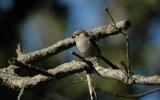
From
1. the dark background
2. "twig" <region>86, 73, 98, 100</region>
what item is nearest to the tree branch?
Answer: "twig" <region>86, 73, 98, 100</region>

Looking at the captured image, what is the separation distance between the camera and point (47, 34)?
400 inches

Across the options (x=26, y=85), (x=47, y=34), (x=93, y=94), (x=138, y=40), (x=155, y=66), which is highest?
(x=47, y=34)

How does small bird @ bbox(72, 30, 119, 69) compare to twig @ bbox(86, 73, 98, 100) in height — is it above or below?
above

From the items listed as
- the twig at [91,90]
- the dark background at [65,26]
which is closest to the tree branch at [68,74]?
the twig at [91,90]

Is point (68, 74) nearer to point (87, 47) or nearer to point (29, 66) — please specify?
point (87, 47)

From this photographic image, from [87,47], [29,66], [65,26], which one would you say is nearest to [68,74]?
[87,47]

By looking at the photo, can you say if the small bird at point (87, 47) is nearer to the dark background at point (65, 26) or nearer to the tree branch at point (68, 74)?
the tree branch at point (68, 74)

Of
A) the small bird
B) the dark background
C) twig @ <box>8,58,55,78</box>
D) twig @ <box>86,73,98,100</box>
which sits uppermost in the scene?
the dark background

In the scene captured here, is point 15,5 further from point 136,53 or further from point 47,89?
point 47,89

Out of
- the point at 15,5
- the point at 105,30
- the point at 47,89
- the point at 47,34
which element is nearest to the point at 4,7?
the point at 15,5

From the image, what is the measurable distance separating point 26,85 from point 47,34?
25.0ft

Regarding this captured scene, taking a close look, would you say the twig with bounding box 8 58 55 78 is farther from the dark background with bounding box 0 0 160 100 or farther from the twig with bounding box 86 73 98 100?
the dark background with bounding box 0 0 160 100

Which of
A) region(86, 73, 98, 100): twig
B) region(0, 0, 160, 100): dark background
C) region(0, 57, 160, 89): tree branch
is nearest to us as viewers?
region(0, 57, 160, 89): tree branch

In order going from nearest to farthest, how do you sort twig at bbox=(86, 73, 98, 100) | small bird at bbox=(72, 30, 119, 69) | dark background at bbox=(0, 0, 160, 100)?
twig at bbox=(86, 73, 98, 100) → small bird at bbox=(72, 30, 119, 69) → dark background at bbox=(0, 0, 160, 100)
